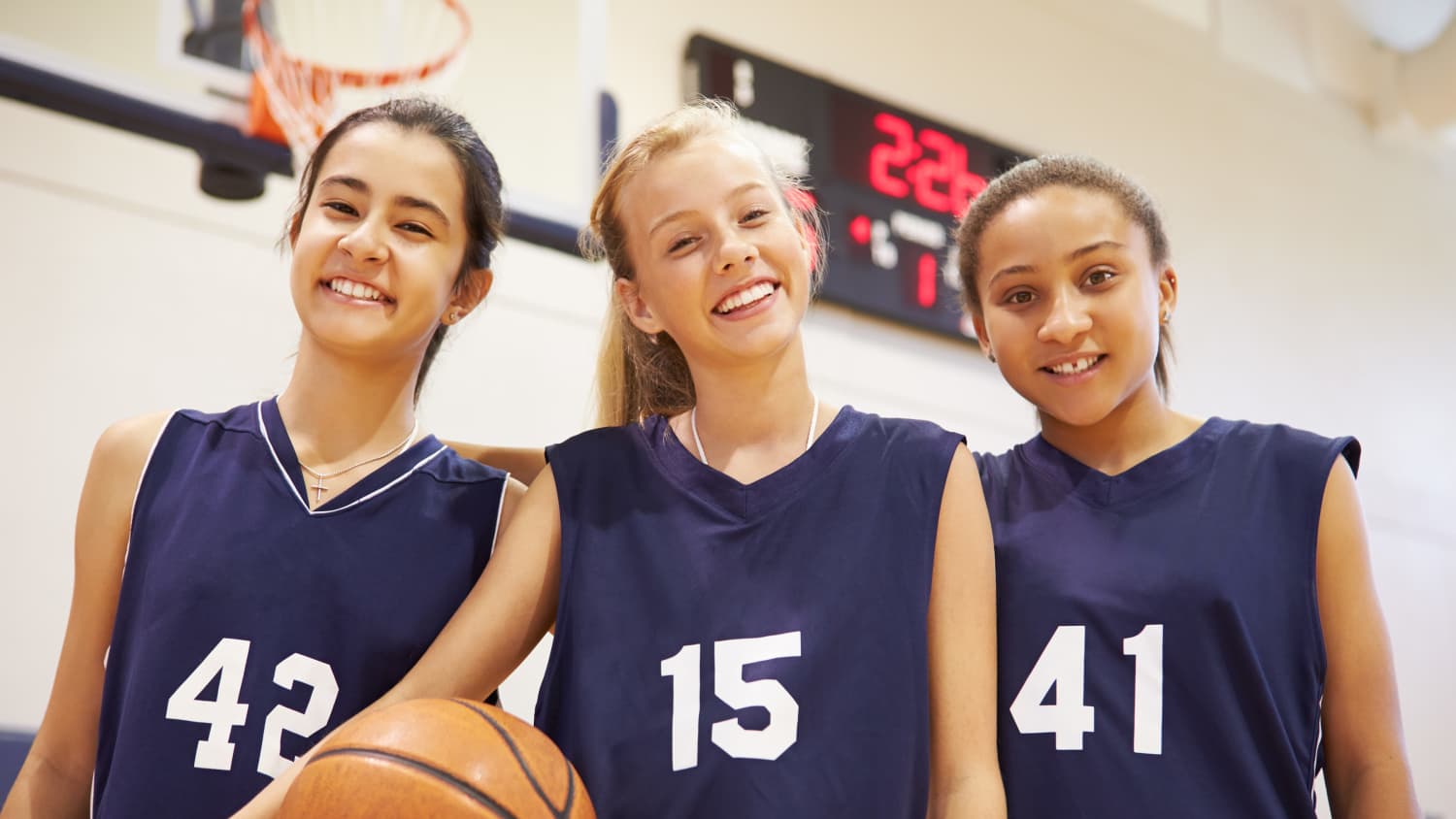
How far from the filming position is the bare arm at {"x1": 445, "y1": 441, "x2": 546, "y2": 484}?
2102 mm

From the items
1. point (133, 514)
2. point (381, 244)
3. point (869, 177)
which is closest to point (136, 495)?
point (133, 514)

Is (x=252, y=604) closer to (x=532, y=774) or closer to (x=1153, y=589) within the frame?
(x=532, y=774)

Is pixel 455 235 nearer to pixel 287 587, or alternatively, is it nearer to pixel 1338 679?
pixel 287 587

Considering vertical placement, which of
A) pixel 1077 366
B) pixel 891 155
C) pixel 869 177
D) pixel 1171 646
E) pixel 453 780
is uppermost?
pixel 891 155

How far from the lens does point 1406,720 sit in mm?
5301

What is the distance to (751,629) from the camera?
1513 mm

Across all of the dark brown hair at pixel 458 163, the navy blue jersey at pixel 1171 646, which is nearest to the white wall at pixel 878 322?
the dark brown hair at pixel 458 163

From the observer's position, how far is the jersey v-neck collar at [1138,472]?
1738 mm

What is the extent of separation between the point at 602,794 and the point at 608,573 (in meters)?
0.26

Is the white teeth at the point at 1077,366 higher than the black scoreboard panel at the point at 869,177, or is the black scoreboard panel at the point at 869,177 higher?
the black scoreboard panel at the point at 869,177

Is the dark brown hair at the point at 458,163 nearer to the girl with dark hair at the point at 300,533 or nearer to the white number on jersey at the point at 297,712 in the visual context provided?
the girl with dark hair at the point at 300,533

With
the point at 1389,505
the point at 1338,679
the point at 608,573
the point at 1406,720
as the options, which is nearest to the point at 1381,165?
the point at 1389,505

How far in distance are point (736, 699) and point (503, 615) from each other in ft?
1.03

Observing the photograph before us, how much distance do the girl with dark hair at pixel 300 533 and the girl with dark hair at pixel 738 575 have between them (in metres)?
0.16
